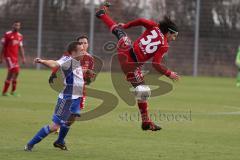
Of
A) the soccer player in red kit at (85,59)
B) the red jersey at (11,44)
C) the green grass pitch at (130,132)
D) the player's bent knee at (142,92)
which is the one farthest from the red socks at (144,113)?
the red jersey at (11,44)

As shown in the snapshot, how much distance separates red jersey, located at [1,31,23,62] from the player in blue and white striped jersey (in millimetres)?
12497

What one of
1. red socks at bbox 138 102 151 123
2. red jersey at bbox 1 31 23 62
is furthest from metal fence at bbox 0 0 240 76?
red socks at bbox 138 102 151 123

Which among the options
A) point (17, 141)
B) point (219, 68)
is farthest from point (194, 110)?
point (219, 68)

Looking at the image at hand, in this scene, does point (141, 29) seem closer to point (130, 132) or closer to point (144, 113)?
point (130, 132)

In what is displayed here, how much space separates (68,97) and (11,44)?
13.0 meters

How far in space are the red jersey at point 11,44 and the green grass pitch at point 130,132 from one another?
4.59ft

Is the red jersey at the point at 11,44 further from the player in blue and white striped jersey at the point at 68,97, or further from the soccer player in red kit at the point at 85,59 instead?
the player in blue and white striped jersey at the point at 68,97

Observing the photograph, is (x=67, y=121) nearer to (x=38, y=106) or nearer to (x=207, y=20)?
(x=38, y=106)

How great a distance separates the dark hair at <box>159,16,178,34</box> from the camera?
A: 45.4ft

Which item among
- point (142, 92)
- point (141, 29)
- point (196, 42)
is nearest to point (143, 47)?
point (142, 92)

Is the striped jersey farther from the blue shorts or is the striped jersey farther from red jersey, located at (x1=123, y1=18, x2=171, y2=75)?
red jersey, located at (x1=123, y1=18, x2=171, y2=75)

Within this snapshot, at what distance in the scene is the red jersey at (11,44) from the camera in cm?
2434

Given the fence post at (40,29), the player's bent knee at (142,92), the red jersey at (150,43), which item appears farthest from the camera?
the fence post at (40,29)

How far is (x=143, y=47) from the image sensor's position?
1397 cm
